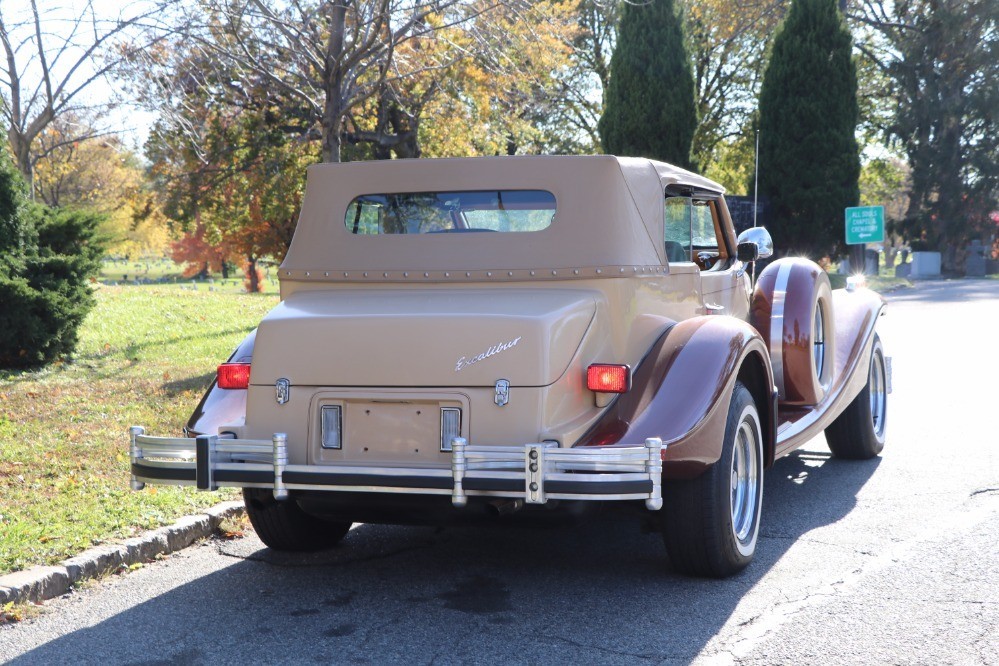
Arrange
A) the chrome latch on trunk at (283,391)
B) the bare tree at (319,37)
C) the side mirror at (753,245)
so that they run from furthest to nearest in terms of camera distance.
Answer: the bare tree at (319,37) → the side mirror at (753,245) → the chrome latch on trunk at (283,391)

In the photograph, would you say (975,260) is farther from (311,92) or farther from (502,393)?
(502,393)

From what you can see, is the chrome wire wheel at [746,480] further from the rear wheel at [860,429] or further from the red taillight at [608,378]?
the rear wheel at [860,429]

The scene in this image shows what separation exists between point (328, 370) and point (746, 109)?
111 feet

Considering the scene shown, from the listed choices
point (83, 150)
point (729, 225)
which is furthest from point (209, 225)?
point (729, 225)

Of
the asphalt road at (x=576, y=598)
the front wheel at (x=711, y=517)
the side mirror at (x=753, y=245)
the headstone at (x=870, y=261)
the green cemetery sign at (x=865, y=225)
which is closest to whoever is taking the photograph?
the asphalt road at (x=576, y=598)

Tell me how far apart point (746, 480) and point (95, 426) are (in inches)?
198

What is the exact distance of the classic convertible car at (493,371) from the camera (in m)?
4.05

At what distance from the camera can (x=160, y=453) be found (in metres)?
4.38

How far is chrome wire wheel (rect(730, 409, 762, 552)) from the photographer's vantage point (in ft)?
15.8

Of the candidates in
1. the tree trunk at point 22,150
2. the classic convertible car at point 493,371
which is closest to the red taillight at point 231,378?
the classic convertible car at point 493,371

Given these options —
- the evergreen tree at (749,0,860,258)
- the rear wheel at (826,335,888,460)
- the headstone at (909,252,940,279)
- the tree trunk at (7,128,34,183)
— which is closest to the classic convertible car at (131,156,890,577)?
the rear wheel at (826,335,888,460)

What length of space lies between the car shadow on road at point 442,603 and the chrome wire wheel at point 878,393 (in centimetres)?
189

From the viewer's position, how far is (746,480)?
4.95 meters

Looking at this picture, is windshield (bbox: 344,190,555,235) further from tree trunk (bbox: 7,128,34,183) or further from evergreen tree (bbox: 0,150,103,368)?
tree trunk (bbox: 7,128,34,183)
